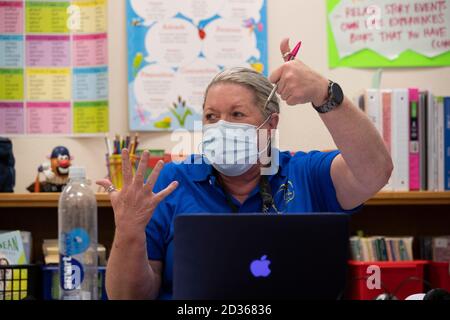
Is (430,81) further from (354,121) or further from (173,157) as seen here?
(354,121)

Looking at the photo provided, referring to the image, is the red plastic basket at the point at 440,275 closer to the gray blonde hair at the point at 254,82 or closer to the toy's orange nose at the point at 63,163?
the gray blonde hair at the point at 254,82

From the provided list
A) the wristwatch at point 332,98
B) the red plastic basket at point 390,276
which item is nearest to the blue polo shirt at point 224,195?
the wristwatch at point 332,98

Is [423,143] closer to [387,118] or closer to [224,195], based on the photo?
[387,118]

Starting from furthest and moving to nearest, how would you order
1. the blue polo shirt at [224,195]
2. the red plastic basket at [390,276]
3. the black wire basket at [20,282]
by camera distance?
1. the red plastic basket at [390,276]
2. the black wire basket at [20,282]
3. the blue polo shirt at [224,195]

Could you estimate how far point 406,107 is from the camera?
6.88ft

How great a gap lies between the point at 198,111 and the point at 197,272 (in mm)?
1486

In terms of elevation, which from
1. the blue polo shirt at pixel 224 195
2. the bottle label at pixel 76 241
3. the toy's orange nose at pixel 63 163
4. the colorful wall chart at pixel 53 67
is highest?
the colorful wall chart at pixel 53 67

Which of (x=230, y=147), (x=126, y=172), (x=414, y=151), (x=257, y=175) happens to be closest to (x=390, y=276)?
(x=414, y=151)

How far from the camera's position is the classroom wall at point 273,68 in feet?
7.43

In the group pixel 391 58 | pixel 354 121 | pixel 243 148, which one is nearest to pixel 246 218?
pixel 354 121

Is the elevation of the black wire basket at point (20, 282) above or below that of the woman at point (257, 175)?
below

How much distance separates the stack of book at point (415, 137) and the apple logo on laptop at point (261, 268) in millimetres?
1346

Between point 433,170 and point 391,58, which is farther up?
point 391,58

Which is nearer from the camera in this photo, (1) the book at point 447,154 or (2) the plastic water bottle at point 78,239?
(2) the plastic water bottle at point 78,239
